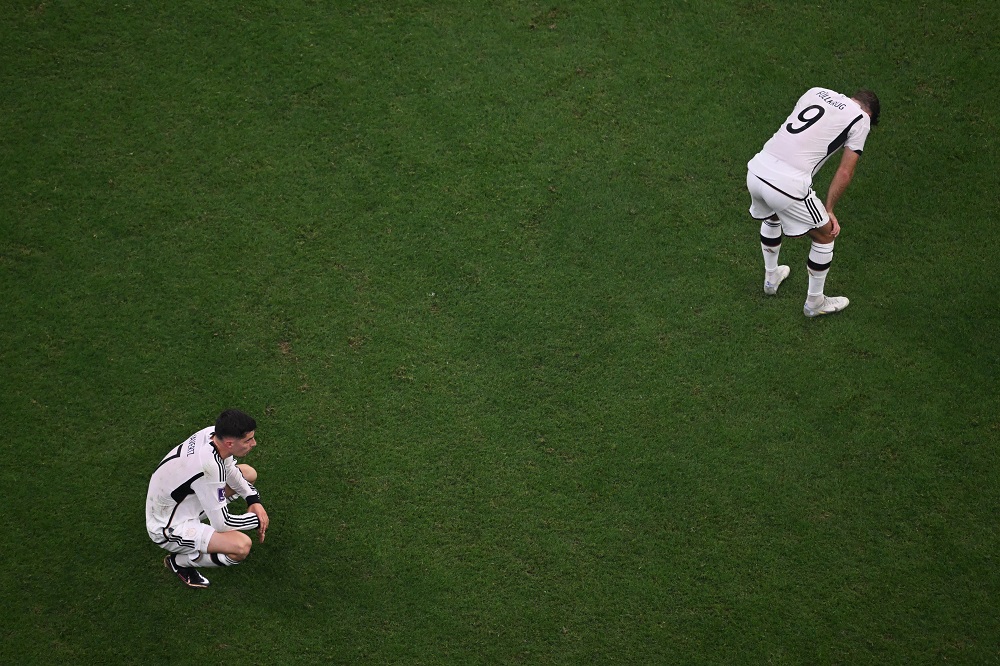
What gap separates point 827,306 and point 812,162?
1033 millimetres

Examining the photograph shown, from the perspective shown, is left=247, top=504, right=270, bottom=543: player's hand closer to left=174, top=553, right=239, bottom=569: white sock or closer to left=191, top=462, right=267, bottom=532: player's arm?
left=191, top=462, right=267, bottom=532: player's arm

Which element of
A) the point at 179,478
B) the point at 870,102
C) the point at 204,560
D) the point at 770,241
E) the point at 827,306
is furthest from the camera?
the point at 827,306

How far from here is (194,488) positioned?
4.32 metres

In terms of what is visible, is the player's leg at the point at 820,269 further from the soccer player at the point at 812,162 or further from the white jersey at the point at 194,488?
the white jersey at the point at 194,488

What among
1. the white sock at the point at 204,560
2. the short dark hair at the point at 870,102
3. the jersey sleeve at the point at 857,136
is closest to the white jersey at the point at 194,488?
the white sock at the point at 204,560

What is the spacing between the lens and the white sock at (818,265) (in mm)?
5180

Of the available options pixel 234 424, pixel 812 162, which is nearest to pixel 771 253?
pixel 812 162

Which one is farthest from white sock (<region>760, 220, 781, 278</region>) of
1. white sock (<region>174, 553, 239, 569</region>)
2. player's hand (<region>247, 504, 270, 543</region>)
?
white sock (<region>174, 553, 239, 569</region>)

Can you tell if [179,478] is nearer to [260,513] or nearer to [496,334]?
[260,513]

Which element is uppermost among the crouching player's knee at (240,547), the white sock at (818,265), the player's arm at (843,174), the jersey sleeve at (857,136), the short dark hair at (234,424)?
the jersey sleeve at (857,136)

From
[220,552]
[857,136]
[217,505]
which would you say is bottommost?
[220,552]

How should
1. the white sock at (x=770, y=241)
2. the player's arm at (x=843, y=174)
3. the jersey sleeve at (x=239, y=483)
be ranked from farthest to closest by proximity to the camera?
the white sock at (x=770, y=241) < the player's arm at (x=843, y=174) < the jersey sleeve at (x=239, y=483)

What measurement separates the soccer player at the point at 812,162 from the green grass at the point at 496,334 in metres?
0.57

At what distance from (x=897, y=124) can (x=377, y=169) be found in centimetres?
405
